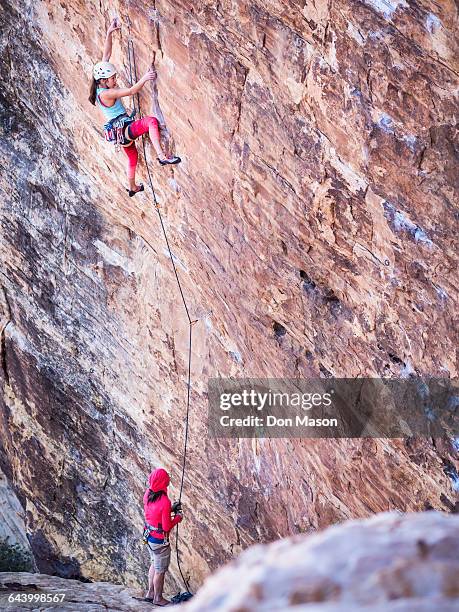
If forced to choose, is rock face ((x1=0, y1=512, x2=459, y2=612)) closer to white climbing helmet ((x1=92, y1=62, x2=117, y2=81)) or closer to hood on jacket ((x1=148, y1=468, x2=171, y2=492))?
hood on jacket ((x1=148, y1=468, x2=171, y2=492))

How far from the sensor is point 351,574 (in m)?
3.32

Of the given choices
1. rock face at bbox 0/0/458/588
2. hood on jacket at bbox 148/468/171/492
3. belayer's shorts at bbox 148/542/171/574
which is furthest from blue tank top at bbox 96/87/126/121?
belayer's shorts at bbox 148/542/171/574

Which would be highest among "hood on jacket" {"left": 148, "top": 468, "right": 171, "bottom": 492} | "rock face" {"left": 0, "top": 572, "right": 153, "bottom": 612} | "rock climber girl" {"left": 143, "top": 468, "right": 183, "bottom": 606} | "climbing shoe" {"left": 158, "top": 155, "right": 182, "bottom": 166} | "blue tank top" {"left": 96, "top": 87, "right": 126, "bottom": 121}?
"blue tank top" {"left": 96, "top": 87, "right": 126, "bottom": 121}

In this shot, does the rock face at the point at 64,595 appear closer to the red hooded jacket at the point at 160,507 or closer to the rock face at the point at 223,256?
the rock face at the point at 223,256

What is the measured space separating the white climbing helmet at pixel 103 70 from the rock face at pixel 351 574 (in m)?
6.89

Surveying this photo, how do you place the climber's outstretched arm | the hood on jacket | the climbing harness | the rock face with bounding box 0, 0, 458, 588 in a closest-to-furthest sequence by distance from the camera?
the rock face with bounding box 0, 0, 458, 588 → the climber's outstretched arm → the climbing harness → the hood on jacket

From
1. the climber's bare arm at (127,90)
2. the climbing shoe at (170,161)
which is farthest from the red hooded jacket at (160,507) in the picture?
the climber's bare arm at (127,90)

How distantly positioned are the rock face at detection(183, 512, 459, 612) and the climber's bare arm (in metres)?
6.47

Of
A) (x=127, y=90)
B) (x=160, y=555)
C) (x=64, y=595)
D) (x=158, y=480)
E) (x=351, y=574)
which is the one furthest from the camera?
(x=64, y=595)

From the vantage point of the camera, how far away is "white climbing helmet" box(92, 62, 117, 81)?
30.7 feet

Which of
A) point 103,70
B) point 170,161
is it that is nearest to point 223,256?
point 170,161

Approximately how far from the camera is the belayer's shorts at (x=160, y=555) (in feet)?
33.3

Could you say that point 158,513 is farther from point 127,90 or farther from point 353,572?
point 353,572

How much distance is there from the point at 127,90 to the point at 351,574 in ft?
22.7
